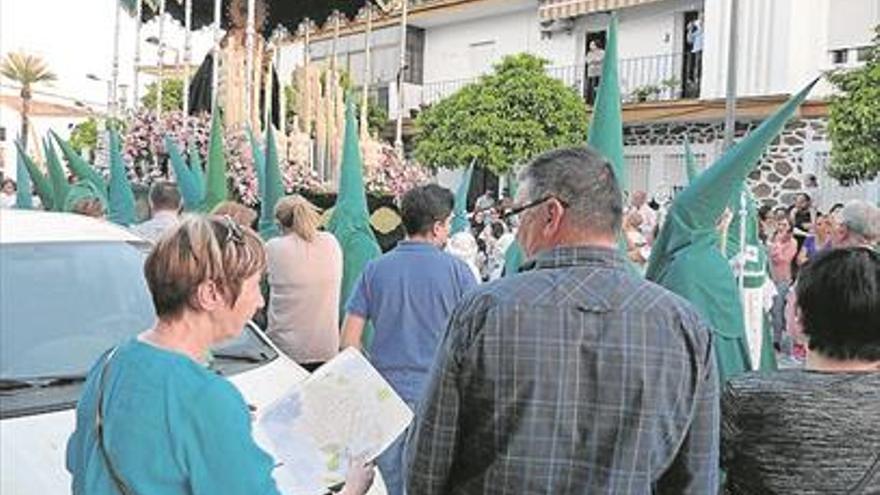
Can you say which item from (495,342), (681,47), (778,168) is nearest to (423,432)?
(495,342)

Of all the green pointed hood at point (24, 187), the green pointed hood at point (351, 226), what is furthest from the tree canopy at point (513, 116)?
the green pointed hood at point (351, 226)

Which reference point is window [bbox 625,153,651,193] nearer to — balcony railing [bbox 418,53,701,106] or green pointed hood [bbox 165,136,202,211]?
balcony railing [bbox 418,53,701,106]

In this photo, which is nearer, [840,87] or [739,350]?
[739,350]

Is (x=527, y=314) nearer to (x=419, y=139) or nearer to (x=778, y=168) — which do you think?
(x=778, y=168)

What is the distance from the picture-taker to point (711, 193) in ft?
13.3

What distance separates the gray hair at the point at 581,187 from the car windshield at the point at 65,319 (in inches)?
78.3

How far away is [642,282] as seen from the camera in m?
2.29

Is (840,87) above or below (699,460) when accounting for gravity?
above

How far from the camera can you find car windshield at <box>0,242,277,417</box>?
3.54m

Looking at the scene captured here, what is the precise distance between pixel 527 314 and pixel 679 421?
0.41 metres

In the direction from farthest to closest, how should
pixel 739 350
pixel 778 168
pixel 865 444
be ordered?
pixel 778 168
pixel 739 350
pixel 865 444

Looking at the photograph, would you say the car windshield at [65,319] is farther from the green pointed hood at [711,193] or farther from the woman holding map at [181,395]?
the green pointed hood at [711,193]

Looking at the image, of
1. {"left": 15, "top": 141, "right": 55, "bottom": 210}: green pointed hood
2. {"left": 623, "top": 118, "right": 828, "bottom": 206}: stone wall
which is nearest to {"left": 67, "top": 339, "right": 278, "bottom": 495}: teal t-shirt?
{"left": 15, "top": 141, "right": 55, "bottom": 210}: green pointed hood

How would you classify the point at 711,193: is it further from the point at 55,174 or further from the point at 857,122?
the point at 857,122
